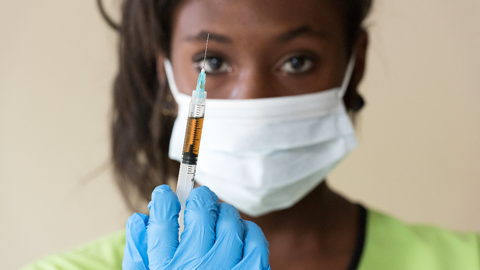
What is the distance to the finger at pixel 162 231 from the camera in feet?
1.96

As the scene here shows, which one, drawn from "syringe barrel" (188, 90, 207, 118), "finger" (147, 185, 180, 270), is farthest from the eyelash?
"finger" (147, 185, 180, 270)

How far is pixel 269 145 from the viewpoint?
36.0 inches

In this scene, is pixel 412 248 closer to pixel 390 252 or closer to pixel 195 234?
pixel 390 252

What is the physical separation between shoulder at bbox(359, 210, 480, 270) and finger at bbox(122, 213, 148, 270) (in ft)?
2.04

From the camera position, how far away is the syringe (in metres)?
0.62

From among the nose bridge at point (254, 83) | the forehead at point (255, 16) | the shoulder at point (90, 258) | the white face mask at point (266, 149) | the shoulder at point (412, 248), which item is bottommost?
the shoulder at point (412, 248)

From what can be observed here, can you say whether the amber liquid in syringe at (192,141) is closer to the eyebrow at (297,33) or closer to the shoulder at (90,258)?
the eyebrow at (297,33)

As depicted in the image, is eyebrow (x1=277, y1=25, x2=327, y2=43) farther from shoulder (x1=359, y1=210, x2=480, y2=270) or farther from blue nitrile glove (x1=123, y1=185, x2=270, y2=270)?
shoulder (x1=359, y1=210, x2=480, y2=270)

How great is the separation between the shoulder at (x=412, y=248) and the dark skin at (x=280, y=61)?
61 millimetres

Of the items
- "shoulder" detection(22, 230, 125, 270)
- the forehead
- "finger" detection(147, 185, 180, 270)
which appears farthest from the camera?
"shoulder" detection(22, 230, 125, 270)

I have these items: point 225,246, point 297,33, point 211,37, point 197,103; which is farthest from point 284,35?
point 225,246

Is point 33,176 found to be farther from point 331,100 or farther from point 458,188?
point 458,188

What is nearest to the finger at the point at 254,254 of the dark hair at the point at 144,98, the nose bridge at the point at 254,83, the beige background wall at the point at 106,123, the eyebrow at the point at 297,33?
the nose bridge at the point at 254,83

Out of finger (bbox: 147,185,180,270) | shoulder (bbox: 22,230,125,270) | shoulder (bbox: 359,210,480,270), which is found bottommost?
shoulder (bbox: 359,210,480,270)
